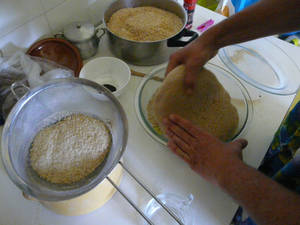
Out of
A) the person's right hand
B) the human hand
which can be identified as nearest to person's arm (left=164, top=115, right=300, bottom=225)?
the human hand

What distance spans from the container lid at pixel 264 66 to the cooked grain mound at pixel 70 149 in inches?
19.8

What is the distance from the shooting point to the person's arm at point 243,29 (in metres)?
0.48

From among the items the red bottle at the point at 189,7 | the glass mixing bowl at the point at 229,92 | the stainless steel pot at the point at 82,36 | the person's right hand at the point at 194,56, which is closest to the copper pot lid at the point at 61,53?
the stainless steel pot at the point at 82,36

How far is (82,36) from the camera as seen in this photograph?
29.5 inches

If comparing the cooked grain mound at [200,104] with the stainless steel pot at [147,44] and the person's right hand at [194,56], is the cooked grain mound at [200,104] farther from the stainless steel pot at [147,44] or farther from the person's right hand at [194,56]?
the stainless steel pot at [147,44]

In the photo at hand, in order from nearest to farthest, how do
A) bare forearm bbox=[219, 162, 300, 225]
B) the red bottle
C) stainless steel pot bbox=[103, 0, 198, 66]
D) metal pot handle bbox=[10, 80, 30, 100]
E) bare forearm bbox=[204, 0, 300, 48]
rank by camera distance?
bare forearm bbox=[219, 162, 300, 225]
bare forearm bbox=[204, 0, 300, 48]
metal pot handle bbox=[10, 80, 30, 100]
stainless steel pot bbox=[103, 0, 198, 66]
the red bottle

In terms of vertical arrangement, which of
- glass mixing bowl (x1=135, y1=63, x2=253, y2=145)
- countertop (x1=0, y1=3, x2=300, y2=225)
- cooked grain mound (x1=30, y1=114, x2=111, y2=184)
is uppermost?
cooked grain mound (x1=30, y1=114, x2=111, y2=184)

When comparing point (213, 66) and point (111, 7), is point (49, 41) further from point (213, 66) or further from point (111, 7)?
point (213, 66)

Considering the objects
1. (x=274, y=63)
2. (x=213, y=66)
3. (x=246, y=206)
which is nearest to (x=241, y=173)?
(x=246, y=206)

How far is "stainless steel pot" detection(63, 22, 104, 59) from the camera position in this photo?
0.74 m

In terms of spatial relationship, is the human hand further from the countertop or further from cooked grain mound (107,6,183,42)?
cooked grain mound (107,6,183,42)

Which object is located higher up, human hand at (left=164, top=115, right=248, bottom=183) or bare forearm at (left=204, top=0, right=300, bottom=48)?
bare forearm at (left=204, top=0, right=300, bottom=48)

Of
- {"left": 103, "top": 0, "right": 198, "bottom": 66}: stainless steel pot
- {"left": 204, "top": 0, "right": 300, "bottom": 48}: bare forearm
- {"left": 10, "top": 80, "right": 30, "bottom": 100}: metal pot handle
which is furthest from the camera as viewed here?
{"left": 103, "top": 0, "right": 198, "bottom": 66}: stainless steel pot

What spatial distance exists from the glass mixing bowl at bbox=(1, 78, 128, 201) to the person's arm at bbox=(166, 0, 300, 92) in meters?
0.21
